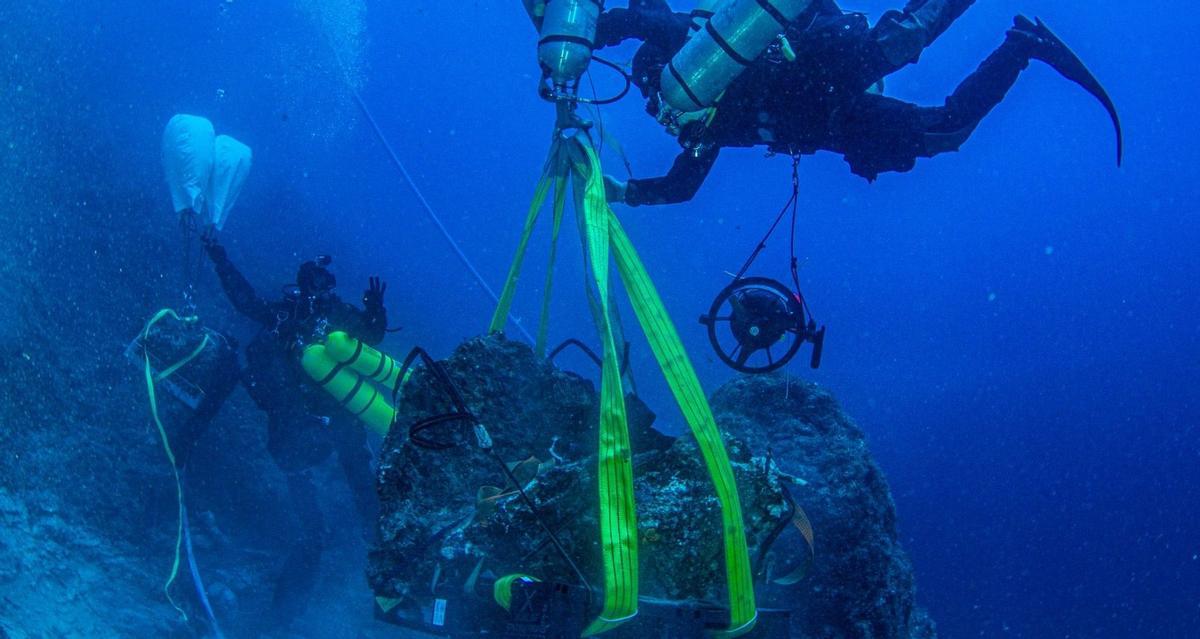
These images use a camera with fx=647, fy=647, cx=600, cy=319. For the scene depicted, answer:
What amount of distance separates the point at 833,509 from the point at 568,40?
302 cm

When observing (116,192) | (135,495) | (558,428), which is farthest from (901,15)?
(116,192)

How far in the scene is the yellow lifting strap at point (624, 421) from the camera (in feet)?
6.78

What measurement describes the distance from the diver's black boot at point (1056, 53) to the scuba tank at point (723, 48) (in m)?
1.85

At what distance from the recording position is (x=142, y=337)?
678cm

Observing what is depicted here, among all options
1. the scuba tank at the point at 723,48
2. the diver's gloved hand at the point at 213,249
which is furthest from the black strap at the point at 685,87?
the diver's gloved hand at the point at 213,249

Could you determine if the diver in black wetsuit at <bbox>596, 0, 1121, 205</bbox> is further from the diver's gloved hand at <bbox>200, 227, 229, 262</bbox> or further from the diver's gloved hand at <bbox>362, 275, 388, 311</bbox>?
the diver's gloved hand at <bbox>200, 227, 229, 262</bbox>

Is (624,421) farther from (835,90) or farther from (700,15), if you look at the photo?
(700,15)

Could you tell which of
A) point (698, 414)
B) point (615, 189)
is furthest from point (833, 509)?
point (615, 189)

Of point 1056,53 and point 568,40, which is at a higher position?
point 1056,53

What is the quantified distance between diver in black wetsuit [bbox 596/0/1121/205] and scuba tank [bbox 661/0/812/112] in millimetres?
286

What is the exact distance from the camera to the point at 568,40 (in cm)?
335

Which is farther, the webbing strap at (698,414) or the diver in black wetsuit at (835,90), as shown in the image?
the diver in black wetsuit at (835,90)

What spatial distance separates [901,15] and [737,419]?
8.98ft

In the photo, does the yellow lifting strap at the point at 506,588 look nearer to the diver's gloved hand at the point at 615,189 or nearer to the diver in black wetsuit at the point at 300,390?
the diver's gloved hand at the point at 615,189
